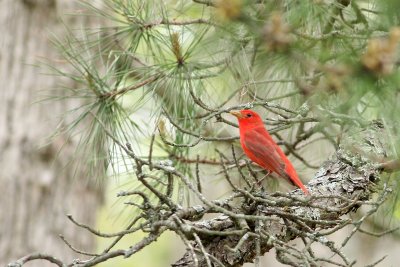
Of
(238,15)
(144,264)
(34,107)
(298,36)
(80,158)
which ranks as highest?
(144,264)

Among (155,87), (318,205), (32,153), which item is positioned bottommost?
(318,205)

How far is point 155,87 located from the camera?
2736mm

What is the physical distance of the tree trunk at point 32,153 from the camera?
4.13 metres

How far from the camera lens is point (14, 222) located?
4125mm

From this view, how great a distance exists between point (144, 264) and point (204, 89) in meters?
6.33

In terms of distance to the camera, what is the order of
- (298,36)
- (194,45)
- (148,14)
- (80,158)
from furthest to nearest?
(80,158)
(148,14)
(194,45)
(298,36)

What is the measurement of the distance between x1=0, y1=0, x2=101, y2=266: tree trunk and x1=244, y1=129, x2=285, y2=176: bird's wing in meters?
1.46

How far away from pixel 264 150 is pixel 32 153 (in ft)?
5.63

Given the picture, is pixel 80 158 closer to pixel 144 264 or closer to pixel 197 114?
pixel 197 114

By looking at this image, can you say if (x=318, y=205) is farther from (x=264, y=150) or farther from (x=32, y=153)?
(x=32, y=153)

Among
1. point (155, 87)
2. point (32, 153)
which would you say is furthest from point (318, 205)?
point (32, 153)

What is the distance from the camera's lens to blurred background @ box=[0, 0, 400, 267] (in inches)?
54.6

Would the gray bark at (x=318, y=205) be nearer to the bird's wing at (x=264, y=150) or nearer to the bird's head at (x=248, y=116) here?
the bird's wing at (x=264, y=150)

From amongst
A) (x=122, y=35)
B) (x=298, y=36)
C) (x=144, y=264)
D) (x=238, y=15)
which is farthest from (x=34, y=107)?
(x=144, y=264)
